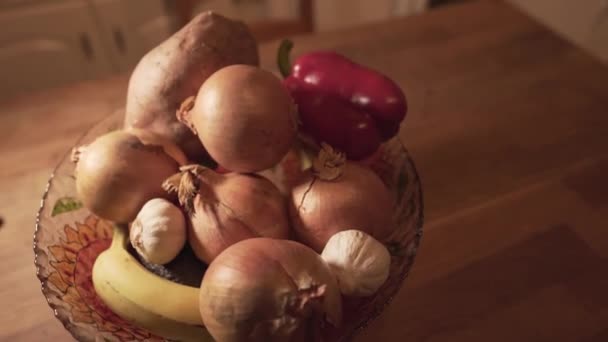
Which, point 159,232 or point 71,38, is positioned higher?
point 159,232

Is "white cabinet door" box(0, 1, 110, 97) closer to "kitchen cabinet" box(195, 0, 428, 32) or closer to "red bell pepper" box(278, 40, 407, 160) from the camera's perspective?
"kitchen cabinet" box(195, 0, 428, 32)

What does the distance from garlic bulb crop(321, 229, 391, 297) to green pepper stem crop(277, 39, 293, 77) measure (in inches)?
13.9

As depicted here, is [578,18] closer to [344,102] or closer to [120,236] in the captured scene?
[344,102]

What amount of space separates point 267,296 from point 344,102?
33 cm

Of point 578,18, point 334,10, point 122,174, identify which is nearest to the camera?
point 122,174

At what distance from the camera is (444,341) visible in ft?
1.72

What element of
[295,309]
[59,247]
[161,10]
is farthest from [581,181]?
[161,10]

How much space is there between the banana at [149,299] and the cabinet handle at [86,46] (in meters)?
1.16

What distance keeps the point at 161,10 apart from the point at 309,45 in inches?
29.7

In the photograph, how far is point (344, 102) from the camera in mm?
631

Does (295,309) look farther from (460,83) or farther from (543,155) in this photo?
(460,83)

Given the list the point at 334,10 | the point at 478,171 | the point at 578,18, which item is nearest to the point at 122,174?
the point at 478,171

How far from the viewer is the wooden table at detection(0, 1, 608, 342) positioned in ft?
1.81

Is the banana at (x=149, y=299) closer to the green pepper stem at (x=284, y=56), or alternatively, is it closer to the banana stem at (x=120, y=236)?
the banana stem at (x=120, y=236)
